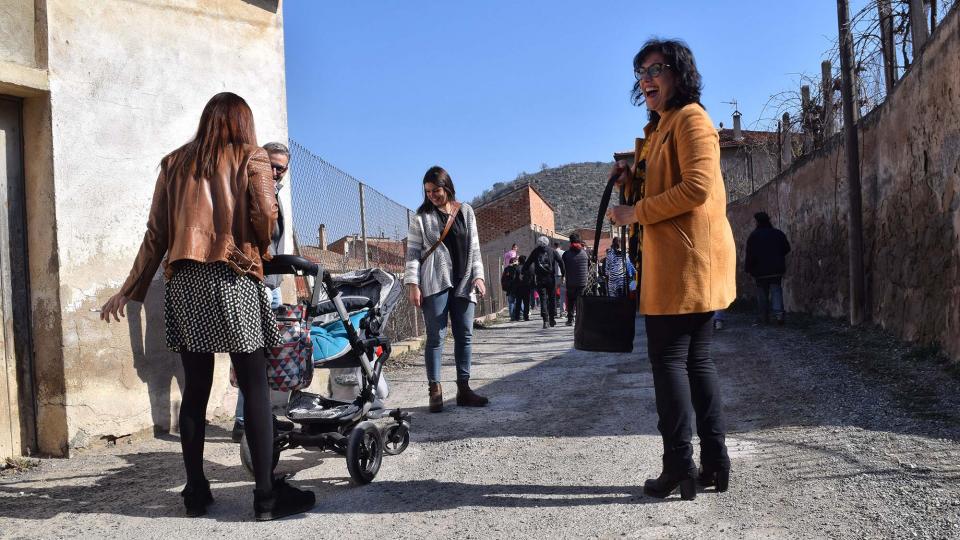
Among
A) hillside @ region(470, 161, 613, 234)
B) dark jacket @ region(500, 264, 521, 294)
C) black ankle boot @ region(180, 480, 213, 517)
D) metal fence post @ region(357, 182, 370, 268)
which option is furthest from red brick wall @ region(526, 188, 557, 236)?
black ankle boot @ region(180, 480, 213, 517)

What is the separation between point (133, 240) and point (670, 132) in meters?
3.65

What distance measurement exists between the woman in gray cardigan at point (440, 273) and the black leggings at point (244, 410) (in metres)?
2.63

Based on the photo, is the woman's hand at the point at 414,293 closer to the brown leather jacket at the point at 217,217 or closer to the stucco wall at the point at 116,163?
the stucco wall at the point at 116,163

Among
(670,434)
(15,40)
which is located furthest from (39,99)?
(670,434)

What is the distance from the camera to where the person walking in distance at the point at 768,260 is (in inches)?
482

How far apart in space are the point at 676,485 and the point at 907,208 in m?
6.33

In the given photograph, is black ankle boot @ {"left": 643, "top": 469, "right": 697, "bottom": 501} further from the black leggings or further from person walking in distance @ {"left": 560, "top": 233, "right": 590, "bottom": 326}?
person walking in distance @ {"left": 560, "top": 233, "right": 590, "bottom": 326}

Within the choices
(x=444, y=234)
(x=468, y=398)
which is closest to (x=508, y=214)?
(x=468, y=398)

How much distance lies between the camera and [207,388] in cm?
370

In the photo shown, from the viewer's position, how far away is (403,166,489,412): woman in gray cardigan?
623cm

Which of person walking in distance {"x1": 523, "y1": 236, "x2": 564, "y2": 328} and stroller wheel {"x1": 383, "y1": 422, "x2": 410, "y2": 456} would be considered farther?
person walking in distance {"x1": 523, "y1": 236, "x2": 564, "y2": 328}

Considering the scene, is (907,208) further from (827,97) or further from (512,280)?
(512,280)

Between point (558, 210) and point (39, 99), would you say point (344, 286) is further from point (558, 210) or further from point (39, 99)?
point (558, 210)

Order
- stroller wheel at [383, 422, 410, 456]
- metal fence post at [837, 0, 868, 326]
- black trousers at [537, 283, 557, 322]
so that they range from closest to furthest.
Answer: stroller wheel at [383, 422, 410, 456], metal fence post at [837, 0, 868, 326], black trousers at [537, 283, 557, 322]
